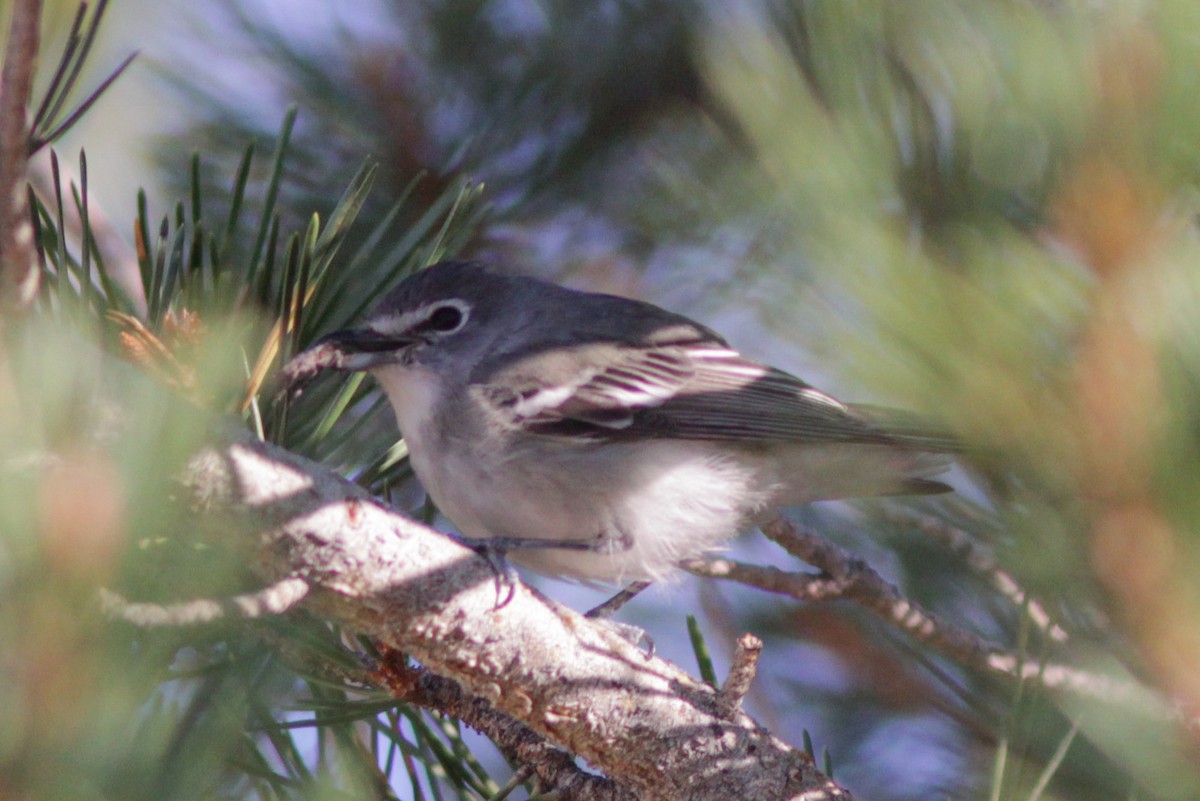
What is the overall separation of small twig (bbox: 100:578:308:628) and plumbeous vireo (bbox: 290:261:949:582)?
1.05 m

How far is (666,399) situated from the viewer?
2885mm

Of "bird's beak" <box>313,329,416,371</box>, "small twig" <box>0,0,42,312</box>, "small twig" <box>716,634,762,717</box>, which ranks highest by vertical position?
"small twig" <box>0,0,42,312</box>

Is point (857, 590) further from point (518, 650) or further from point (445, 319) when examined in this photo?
point (445, 319)

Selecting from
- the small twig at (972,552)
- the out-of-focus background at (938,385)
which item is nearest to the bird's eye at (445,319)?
the out-of-focus background at (938,385)

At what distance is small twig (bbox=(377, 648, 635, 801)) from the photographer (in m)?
1.75

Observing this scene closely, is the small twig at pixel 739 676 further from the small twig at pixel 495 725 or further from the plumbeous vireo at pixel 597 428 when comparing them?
the plumbeous vireo at pixel 597 428

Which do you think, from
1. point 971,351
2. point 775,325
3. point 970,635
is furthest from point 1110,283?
point 970,635

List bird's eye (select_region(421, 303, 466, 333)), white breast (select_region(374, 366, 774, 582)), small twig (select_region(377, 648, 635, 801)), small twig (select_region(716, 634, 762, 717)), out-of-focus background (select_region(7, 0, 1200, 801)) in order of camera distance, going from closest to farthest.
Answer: out-of-focus background (select_region(7, 0, 1200, 801)) < small twig (select_region(716, 634, 762, 717)) < small twig (select_region(377, 648, 635, 801)) < white breast (select_region(374, 366, 774, 582)) < bird's eye (select_region(421, 303, 466, 333))

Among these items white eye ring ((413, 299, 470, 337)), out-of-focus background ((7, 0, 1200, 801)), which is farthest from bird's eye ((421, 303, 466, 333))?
out-of-focus background ((7, 0, 1200, 801))

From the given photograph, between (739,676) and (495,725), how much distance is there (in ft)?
1.44

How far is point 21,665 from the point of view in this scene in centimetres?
88

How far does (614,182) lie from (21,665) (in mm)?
2257

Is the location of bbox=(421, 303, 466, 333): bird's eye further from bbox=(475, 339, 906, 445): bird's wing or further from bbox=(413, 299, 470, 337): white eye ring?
bbox=(475, 339, 906, 445): bird's wing

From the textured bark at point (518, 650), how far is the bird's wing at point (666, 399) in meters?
1.01
